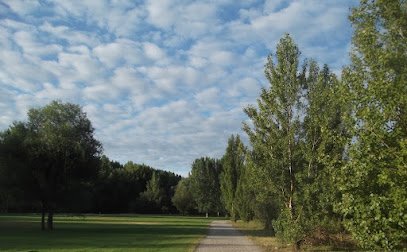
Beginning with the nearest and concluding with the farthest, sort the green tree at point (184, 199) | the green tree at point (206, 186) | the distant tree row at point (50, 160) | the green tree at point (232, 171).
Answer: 1. the distant tree row at point (50, 160)
2. the green tree at point (232, 171)
3. the green tree at point (206, 186)
4. the green tree at point (184, 199)

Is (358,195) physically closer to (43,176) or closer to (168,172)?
(43,176)

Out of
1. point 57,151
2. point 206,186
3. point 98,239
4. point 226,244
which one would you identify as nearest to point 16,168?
point 57,151

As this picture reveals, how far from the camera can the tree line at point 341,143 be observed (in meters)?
7.14

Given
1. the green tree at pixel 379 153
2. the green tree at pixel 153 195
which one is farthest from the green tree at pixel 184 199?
the green tree at pixel 379 153

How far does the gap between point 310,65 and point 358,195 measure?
42.7 ft

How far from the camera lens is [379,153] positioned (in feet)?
23.6

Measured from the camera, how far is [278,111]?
1723 centimetres

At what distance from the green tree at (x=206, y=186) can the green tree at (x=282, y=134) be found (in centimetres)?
7073

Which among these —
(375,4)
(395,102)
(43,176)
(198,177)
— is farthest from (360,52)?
(198,177)

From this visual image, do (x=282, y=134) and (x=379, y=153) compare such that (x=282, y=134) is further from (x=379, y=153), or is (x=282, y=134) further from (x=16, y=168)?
(x=16, y=168)

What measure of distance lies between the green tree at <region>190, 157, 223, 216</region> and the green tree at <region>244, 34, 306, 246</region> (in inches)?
2785

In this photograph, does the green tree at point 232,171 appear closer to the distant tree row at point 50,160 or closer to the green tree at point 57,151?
the distant tree row at point 50,160

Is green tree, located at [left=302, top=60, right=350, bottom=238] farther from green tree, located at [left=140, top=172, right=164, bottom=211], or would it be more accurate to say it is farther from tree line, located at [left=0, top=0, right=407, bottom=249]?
green tree, located at [left=140, top=172, right=164, bottom=211]

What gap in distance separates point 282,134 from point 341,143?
806 cm
